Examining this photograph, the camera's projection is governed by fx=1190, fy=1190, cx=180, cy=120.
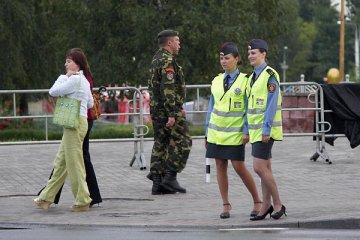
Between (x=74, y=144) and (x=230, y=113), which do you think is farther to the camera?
(x=74, y=144)

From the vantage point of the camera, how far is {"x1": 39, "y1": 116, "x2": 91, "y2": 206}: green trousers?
13336mm

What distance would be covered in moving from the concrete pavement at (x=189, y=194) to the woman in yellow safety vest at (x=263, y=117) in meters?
0.34

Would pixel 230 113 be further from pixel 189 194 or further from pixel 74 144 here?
pixel 189 194

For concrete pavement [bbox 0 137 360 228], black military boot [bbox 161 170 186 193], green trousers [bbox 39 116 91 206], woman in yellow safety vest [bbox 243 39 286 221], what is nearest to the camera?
woman in yellow safety vest [bbox 243 39 286 221]

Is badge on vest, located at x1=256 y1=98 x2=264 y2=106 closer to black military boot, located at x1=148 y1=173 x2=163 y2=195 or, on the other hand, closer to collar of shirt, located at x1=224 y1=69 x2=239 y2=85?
collar of shirt, located at x1=224 y1=69 x2=239 y2=85

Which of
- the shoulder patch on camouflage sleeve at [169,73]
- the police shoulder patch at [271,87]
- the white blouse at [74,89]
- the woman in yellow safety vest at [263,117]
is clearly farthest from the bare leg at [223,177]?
the shoulder patch on camouflage sleeve at [169,73]

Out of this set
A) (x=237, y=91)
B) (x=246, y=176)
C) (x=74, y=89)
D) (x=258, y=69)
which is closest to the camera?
(x=258, y=69)

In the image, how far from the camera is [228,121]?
40.6ft

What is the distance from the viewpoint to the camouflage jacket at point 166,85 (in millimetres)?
14609

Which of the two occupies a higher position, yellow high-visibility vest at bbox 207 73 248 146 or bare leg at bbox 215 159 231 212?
yellow high-visibility vest at bbox 207 73 248 146

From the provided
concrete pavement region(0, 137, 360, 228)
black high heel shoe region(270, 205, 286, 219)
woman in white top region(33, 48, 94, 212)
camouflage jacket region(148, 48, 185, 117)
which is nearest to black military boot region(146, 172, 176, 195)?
concrete pavement region(0, 137, 360, 228)

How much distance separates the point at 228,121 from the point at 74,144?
1963 millimetres

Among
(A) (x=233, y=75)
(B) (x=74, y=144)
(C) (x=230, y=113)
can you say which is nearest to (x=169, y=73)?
(B) (x=74, y=144)

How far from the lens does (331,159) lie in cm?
1953
